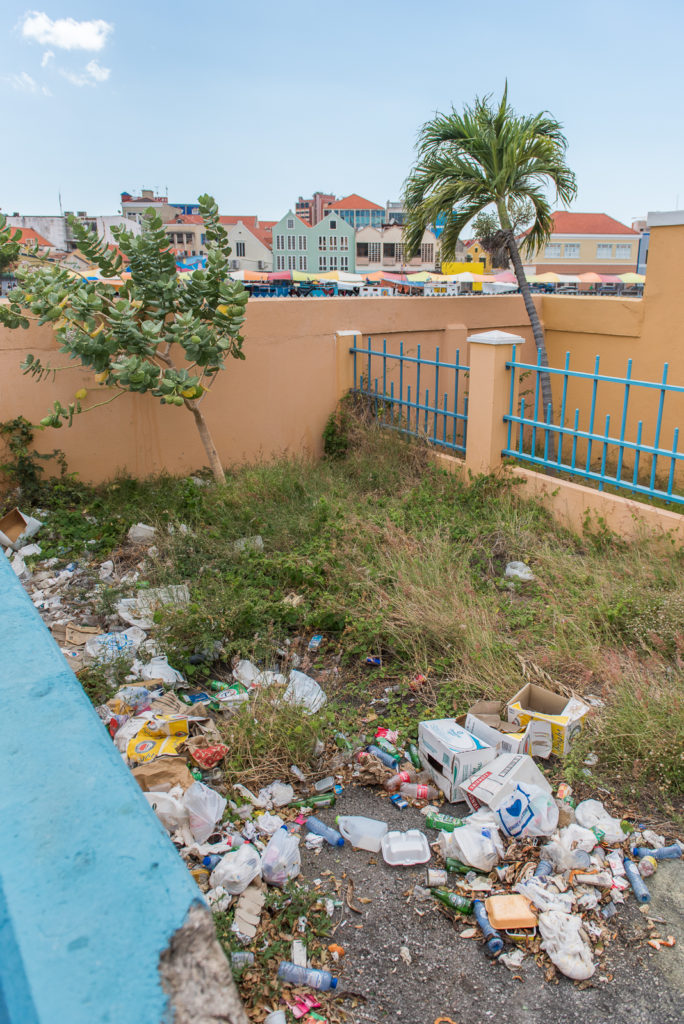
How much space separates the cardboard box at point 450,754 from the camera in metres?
2.93

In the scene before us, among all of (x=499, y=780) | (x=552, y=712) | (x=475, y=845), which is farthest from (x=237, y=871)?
(x=552, y=712)

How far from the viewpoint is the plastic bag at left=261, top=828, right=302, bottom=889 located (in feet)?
8.29

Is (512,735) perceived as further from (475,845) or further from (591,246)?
(591,246)

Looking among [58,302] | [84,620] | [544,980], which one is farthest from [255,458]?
[544,980]

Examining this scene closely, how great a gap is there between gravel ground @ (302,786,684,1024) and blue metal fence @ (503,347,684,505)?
2940 mm

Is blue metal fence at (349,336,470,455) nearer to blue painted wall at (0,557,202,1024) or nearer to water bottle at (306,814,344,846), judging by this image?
water bottle at (306,814,344,846)

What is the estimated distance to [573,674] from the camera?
3584 millimetres

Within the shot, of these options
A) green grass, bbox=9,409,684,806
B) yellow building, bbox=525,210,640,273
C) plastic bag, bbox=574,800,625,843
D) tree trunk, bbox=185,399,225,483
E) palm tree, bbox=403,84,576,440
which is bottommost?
plastic bag, bbox=574,800,625,843

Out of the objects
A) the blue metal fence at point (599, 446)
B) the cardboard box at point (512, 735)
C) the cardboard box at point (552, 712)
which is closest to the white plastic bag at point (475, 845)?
the cardboard box at point (512, 735)

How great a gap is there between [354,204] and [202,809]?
323 ft

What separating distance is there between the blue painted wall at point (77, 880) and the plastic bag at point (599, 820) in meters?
1.91

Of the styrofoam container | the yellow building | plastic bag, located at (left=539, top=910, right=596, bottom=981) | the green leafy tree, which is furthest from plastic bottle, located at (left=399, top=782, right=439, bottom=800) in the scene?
the yellow building

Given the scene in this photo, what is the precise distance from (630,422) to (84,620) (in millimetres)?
6339

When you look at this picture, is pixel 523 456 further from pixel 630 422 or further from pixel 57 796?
pixel 57 796
